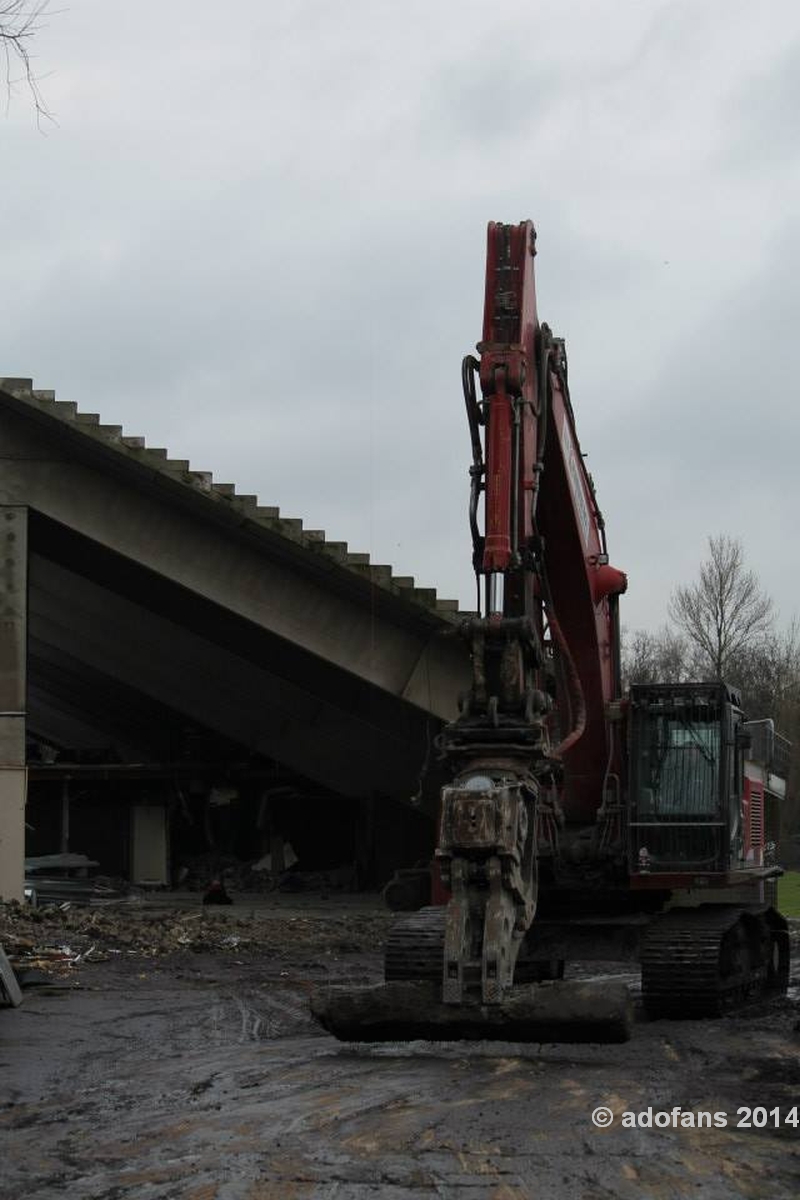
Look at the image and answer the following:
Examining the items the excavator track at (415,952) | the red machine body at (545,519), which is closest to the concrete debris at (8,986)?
the excavator track at (415,952)

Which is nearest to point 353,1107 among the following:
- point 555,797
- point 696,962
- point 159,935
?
point 555,797

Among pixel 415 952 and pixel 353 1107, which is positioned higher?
pixel 415 952

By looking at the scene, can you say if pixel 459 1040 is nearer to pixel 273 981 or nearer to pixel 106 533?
pixel 273 981

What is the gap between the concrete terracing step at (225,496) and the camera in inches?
1055

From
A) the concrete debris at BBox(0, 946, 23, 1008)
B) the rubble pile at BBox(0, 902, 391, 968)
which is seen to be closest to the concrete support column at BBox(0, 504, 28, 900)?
the rubble pile at BBox(0, 902, 391, 968)

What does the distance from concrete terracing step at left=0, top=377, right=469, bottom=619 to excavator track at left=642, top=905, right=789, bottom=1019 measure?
1260 cm

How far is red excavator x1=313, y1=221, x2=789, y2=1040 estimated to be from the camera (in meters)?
11.1

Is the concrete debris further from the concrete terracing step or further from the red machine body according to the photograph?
the concrete terracing step

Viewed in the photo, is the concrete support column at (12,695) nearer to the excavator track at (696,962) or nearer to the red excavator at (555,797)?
the red excavator at (555,797)

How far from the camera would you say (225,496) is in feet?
89.4

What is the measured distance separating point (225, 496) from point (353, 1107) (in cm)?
1840

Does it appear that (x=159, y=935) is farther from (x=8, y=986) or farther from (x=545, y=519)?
(x=545, y=519)

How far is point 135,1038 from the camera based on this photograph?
1366cm

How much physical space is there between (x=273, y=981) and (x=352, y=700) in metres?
13.7
